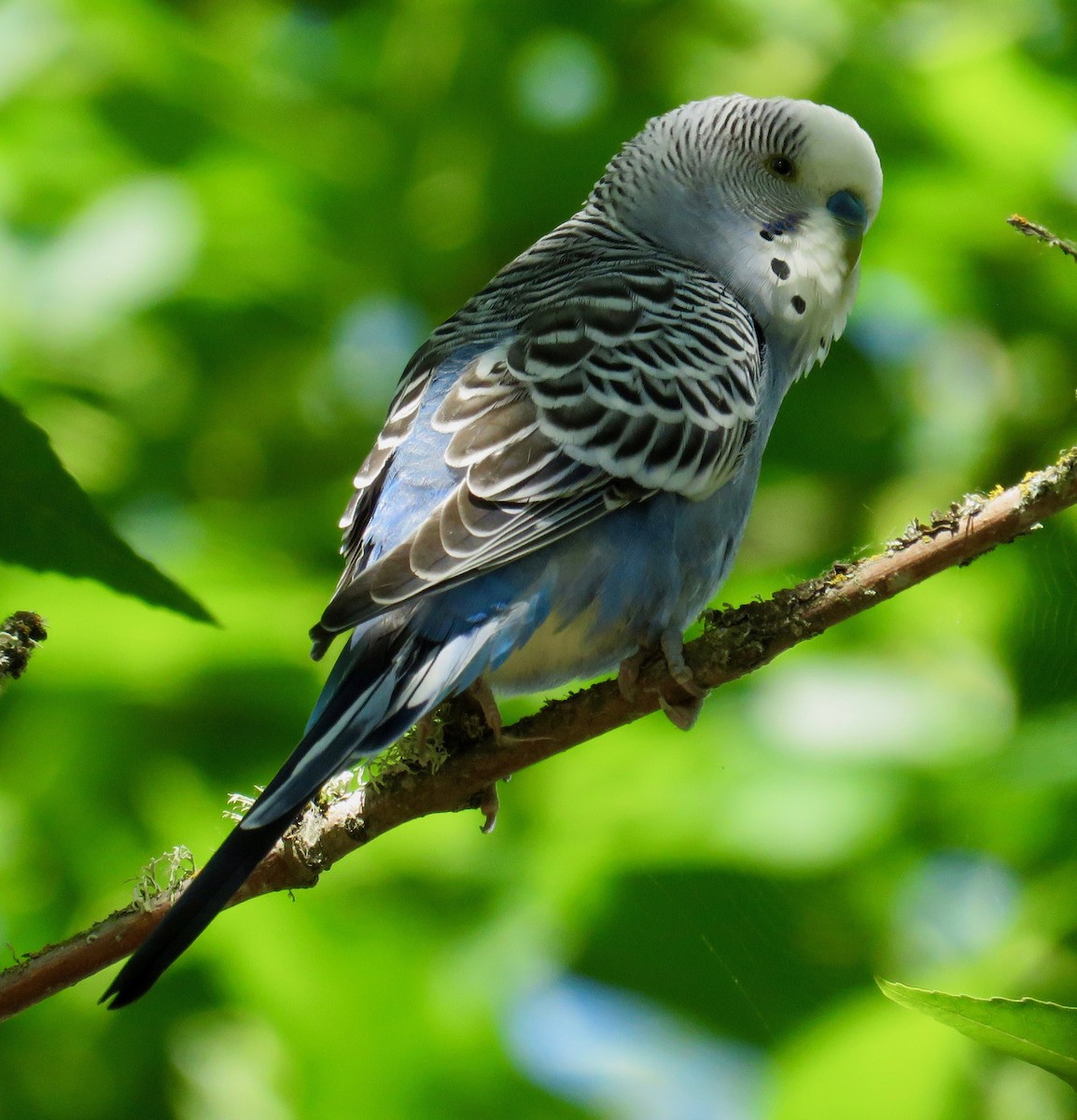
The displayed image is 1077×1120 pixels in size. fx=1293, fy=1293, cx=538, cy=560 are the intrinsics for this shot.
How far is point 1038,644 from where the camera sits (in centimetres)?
219

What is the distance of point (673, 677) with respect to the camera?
218cm

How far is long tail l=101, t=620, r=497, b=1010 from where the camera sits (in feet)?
4.95

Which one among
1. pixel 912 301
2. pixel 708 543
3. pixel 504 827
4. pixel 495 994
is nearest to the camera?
pixel 708 543

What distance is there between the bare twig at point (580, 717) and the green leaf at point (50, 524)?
0.54m

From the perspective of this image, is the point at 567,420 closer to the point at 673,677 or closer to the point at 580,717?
the point at 673,677

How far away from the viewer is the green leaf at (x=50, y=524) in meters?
1.26

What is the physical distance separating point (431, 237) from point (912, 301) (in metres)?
1.43

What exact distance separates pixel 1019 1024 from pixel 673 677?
102 cm

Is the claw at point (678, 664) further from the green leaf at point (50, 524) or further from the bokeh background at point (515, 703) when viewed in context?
the green leaf at point (50, 524)

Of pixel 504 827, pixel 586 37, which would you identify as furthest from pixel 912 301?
pixel 504 827

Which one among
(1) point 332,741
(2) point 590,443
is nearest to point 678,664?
(2) point 590,443

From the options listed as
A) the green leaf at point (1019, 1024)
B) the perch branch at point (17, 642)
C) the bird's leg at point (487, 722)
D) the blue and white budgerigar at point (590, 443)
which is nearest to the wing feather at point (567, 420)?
the blue and white budgerigar at point (590, 443)

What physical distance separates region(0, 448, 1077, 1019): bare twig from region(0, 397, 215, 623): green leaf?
541mm

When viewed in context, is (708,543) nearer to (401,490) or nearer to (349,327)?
(401,490)
